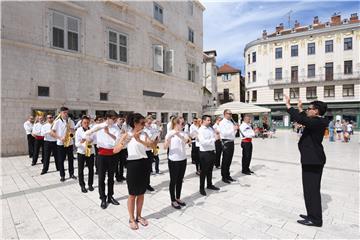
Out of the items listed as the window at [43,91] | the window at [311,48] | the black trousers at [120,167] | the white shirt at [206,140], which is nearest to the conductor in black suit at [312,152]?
the white shirt at [206,140]

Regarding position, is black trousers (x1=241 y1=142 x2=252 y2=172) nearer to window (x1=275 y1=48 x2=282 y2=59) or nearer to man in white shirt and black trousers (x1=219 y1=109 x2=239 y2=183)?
man in white shirt and black trousers (x1=219 y1=109 x2=239 y2=183)

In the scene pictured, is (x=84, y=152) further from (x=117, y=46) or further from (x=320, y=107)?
(x=117, y=46)

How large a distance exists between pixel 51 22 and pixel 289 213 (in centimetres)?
1287

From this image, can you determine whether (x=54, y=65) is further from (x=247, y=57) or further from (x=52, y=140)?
(x=247, y=57)

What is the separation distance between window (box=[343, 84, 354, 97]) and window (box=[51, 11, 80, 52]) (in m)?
34.3

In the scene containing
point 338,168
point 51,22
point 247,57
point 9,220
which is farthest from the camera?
point 247,57

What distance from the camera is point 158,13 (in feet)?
56.1

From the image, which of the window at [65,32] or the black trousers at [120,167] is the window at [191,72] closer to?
the window at [65,32]

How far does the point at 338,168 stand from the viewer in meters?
7.69

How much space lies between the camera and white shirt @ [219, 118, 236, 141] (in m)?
6.17

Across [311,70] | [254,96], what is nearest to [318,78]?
[311,70]

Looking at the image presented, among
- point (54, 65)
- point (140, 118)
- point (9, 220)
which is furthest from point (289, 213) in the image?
point (54, 65)

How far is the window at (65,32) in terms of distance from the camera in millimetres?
10828

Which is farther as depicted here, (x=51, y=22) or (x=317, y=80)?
(x=317, y=80)
